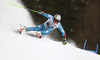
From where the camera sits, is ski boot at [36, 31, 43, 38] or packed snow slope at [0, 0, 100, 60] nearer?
Result: packed snow slope at [0, 0, 100, 60]

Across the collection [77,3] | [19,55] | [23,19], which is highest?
[77,3]

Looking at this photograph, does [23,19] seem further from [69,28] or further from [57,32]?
[69,28]

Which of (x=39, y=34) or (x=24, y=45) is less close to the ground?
(x=39, y=34)

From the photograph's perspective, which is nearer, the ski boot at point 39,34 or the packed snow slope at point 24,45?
the packed snow slope at point 24,45

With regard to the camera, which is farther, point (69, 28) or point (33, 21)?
point (69, 28)

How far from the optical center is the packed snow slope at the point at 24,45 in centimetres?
153

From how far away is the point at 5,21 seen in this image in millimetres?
3682

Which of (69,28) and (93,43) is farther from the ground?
(69,28)

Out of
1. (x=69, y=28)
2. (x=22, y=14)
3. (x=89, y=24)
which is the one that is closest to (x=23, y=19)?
(x=22, y=14)

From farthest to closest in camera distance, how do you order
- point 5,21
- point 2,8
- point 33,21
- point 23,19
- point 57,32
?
point 57,32
point 33,21
point 23,19
point 2,8
point 5,21

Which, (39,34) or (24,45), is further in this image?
(39,34)

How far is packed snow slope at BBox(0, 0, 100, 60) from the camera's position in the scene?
1.53 metres

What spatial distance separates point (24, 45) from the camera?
6.13 feet

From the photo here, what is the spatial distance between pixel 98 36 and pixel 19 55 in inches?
241
